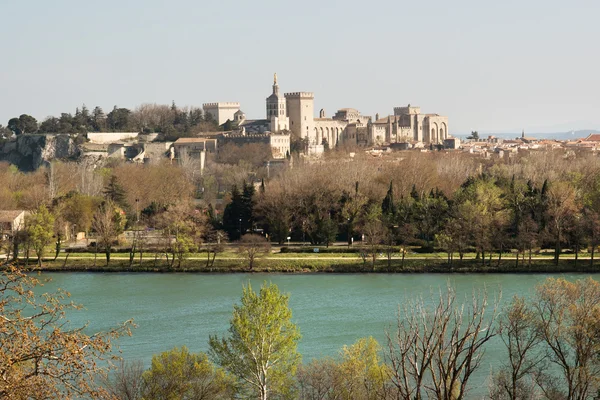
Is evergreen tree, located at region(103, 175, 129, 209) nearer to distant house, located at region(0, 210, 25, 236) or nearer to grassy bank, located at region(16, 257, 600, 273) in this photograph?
distant house, located at region(0, 210, 25, 236)

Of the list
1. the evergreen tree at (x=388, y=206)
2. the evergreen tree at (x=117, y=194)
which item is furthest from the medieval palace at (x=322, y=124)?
the evergreen tree at (x=388, y=206)

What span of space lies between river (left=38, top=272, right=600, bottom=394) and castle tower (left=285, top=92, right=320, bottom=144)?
125ft

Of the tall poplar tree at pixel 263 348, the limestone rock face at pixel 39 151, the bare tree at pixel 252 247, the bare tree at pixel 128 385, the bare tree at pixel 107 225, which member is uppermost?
the limestone rock face at pixel 39 151

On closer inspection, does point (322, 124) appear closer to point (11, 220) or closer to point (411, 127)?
point (411, 127)

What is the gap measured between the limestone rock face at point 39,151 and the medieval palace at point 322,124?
1014 cm

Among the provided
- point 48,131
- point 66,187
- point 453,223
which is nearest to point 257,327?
point 453,223

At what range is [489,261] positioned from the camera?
2211 centimetres

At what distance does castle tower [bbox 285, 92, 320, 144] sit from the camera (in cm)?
5955

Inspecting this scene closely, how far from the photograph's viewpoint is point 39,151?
48.1 meters

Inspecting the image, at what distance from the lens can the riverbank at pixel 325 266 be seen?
21516 mm

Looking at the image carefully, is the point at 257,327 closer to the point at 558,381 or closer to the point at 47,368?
the point at 558,381

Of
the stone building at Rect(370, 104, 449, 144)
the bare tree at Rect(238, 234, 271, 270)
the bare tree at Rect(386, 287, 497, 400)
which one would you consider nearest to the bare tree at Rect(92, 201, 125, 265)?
the bare tree at Rect(238, 234, 271, 270)

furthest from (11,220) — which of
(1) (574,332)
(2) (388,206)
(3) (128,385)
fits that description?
(1) (574,332)

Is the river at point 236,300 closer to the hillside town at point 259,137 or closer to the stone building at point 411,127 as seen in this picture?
the hillside town at point 259,137
